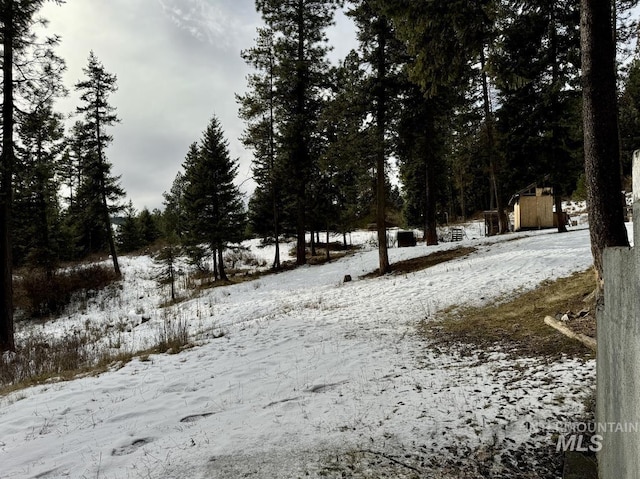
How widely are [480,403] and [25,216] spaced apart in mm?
27611

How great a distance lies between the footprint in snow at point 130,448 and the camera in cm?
359

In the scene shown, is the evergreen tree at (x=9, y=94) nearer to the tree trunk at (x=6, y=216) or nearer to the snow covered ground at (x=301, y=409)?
the tree trunk at (x=6, y=216)

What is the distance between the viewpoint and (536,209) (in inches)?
962

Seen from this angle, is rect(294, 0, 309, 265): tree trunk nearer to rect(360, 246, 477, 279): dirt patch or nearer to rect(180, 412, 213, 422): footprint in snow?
rect(360, 246, 477, 279): dirt patch

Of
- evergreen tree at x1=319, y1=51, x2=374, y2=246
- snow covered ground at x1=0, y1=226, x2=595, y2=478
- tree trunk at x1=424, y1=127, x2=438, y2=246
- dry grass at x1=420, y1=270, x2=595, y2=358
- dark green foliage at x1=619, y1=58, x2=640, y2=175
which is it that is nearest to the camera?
snow covered ground at x1=0, y1=226, x2=595, y2=478

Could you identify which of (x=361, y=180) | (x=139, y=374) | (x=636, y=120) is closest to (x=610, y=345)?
(x=139, y=374)

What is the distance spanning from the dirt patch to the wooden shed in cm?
1069

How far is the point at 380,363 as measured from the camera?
224 inches

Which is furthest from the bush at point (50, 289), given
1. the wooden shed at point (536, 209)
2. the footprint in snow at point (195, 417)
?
the wooden shed at point (536, 209)

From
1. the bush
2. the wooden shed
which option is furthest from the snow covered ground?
the wooden shed

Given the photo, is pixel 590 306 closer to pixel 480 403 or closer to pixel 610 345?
pixel 480 403

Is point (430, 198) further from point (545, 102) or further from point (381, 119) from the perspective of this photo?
point (545, 102)

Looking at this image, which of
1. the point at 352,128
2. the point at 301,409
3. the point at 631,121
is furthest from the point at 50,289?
the point at 631,121

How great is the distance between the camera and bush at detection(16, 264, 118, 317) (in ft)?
64.8
